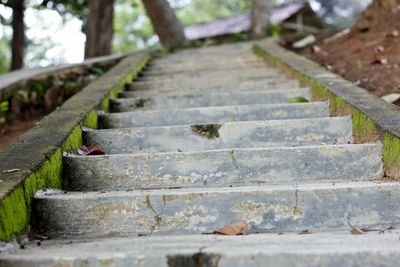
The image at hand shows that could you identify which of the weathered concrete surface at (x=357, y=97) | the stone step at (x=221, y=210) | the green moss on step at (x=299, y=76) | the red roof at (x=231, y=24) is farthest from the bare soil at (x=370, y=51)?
the red roof at (x=231, y=24)

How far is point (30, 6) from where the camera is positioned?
10289 millimetres

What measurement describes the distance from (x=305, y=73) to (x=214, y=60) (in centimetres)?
246

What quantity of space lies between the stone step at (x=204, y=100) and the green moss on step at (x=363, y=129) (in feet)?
3.41

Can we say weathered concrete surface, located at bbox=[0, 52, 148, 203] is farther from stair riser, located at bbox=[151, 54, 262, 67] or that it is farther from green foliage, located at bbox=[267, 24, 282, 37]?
green foliage, located at bbox=[267, 24, 282, 37]

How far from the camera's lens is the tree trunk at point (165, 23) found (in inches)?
352

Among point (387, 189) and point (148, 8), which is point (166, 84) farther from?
point (148, 8)

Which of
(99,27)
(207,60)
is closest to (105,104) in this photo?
(207,60)

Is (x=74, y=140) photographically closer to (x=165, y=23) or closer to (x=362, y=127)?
(x=362, y=127)

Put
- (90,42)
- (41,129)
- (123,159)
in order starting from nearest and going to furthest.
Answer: (123,159)
(41,129)
(90,42)

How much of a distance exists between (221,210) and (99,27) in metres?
7.29

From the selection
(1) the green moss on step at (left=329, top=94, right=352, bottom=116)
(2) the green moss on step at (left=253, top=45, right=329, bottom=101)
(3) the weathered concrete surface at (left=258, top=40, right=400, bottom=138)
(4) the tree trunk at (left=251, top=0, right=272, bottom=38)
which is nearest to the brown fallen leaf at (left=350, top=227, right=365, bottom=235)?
(3) the weathered concrete surface at (left=258, top=40, right=400, bottom=138)

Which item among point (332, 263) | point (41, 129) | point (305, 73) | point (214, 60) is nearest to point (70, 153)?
point (41, 129)

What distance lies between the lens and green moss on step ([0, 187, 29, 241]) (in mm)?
1849

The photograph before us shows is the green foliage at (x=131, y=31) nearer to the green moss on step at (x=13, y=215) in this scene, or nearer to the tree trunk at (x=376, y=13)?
the tree trunk at (x=376, y=13)
